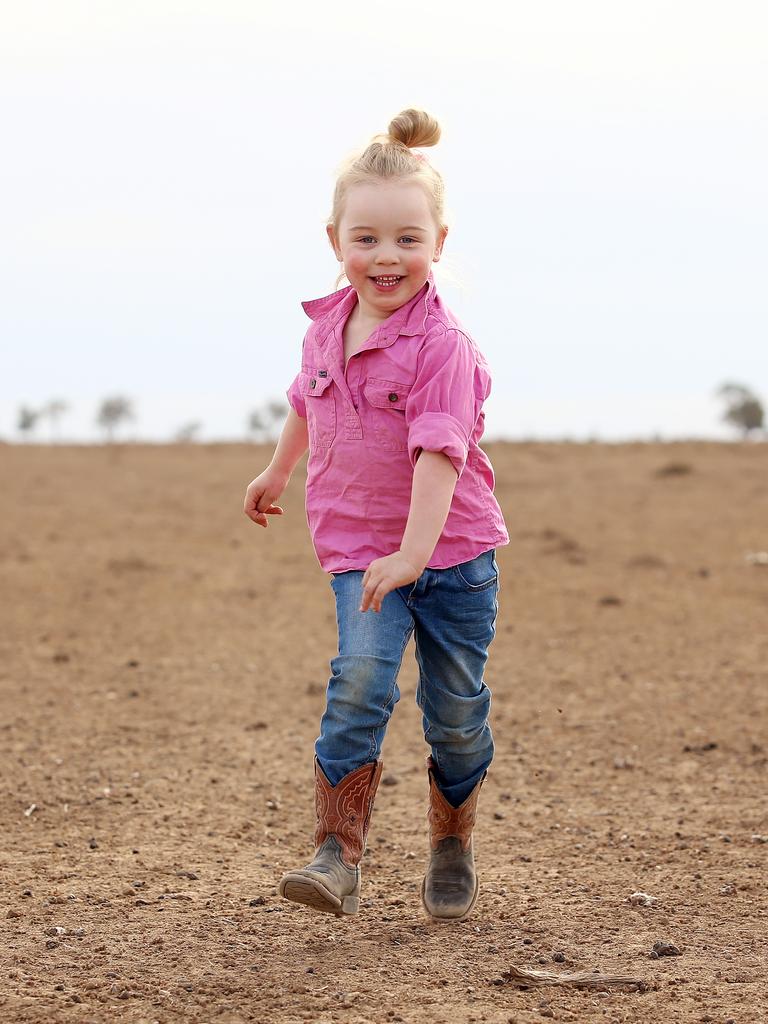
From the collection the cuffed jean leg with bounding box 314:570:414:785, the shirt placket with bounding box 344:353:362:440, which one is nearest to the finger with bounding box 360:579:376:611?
the cuffed jean leg with bounding box 314:570:414:785

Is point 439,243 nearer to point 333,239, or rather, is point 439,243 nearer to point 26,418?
point 333,239

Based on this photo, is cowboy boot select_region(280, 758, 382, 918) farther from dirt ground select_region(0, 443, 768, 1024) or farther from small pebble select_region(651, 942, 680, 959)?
small pebble select_region(651, 942, 680, 959)

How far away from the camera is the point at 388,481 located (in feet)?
10.8

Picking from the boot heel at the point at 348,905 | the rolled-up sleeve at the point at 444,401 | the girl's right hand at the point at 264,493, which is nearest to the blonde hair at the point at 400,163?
the rolled-up sleeve at the point at 444,401

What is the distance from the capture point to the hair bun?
11.1ft

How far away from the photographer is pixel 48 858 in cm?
417

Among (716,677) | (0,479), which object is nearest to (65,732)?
(716,677)

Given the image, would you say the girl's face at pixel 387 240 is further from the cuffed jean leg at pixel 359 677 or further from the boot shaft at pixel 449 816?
the boot shaft at pixel 449 816

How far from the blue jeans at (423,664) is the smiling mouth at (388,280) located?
0.71m

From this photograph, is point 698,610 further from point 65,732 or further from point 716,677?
point 65,732

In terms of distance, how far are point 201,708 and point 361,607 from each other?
3.60m

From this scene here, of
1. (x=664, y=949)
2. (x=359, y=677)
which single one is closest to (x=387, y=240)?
(x=359, y=677)

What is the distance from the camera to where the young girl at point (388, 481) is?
10.4 ft

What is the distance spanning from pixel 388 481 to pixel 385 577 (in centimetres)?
33
